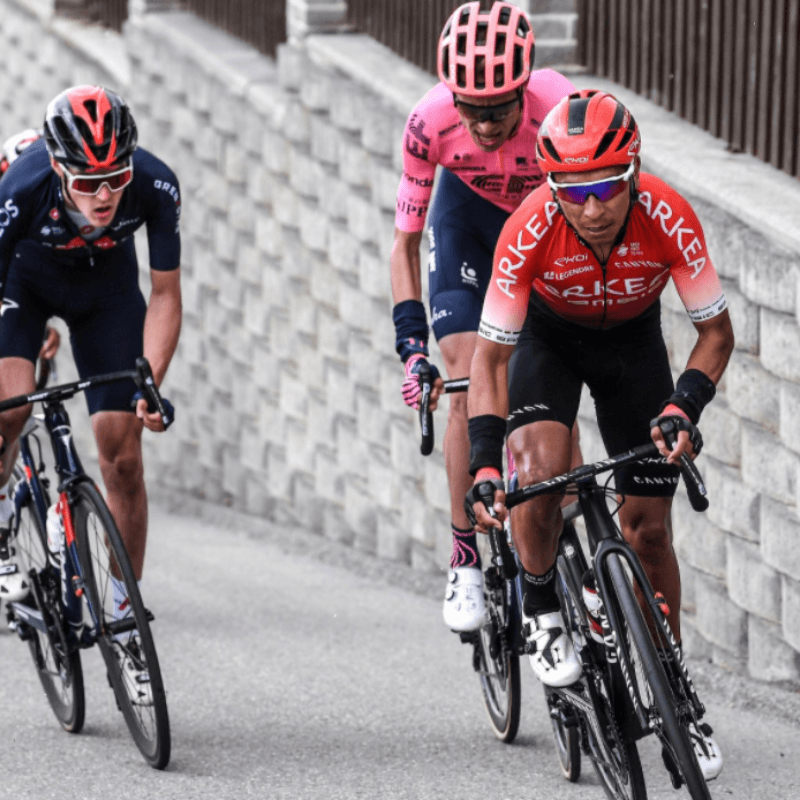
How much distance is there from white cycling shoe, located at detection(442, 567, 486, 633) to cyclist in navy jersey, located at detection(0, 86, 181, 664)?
1230mm

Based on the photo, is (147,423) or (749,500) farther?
(749,500)

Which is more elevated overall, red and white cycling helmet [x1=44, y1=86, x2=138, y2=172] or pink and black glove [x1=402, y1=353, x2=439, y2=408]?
red and white cycling helmet [x1=44, y1=86, x2=138, y2=172]

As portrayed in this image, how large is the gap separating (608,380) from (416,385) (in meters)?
0.73

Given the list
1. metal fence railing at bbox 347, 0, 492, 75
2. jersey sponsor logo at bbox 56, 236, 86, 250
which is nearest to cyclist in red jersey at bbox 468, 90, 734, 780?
jersey sponsor logo at bbox 56, 236, 86, 250

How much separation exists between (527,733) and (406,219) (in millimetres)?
2114

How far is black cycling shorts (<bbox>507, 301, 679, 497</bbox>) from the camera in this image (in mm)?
4891

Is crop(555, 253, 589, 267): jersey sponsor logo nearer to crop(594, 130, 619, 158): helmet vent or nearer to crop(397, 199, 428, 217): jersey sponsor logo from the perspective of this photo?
crop(594, 130, 619, 158): helmet vent

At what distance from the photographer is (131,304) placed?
6.31m

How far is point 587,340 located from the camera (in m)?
4.98

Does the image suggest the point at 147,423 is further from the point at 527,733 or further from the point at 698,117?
the point at 698,117

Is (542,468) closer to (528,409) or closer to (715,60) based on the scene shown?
(528,409)

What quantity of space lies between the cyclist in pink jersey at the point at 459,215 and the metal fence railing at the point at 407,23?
352cm

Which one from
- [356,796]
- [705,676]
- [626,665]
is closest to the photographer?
[626,665]

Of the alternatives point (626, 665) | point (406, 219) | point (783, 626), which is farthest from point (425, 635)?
point (626, 665)
